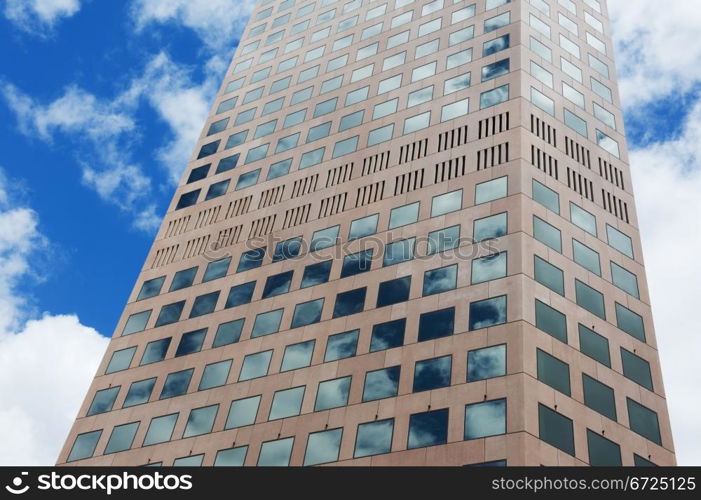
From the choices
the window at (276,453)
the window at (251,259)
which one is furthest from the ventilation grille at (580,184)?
the window at (276,453)

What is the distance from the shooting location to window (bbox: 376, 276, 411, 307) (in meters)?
44.9

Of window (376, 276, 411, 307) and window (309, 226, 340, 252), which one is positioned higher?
window (309, 226, 340, 252)

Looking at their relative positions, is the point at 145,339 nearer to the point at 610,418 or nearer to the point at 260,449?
the point at 260,449

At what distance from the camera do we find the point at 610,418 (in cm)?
3872

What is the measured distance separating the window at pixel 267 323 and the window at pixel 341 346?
445 centimetres

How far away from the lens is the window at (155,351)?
51656mm

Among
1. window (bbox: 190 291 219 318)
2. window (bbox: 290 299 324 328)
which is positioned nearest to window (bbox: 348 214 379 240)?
window (bbox: 290 299 324 328)

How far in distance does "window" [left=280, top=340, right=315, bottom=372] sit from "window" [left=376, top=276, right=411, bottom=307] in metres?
4.65

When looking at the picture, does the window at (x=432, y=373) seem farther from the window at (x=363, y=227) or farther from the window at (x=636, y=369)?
the window at (x=363, y=227)

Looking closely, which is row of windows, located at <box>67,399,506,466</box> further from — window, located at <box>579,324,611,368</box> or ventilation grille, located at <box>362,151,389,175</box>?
ventilation grille, located at <box>362,151,389,175</box>

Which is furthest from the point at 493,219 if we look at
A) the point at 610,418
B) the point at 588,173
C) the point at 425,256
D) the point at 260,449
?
the point at 260,449

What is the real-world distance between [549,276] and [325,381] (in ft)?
43.2

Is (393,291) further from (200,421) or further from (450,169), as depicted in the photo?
(200,421)

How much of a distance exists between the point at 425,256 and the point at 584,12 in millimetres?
30463
